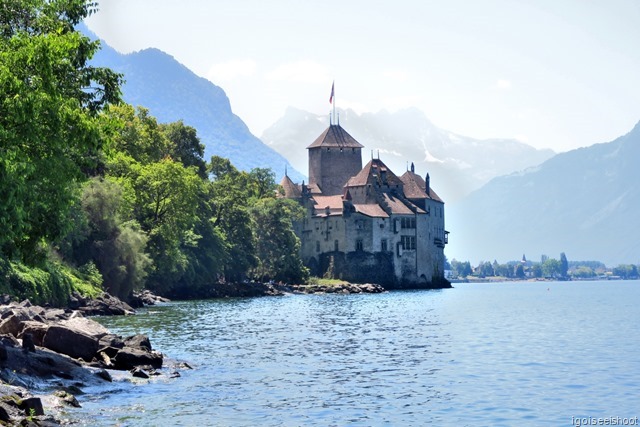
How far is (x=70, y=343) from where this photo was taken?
36812mm

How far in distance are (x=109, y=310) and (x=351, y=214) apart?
91.5m

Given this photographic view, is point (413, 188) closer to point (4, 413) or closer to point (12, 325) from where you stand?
point (12, 325)

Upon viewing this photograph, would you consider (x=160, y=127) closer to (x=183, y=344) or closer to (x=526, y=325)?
(x=526, y=325)

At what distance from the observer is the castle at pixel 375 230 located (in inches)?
6211

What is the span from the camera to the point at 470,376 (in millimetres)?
38750

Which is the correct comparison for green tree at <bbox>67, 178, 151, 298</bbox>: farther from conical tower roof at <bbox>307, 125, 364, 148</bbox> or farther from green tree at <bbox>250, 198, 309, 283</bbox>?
conical tower roof at <bbox>307, 125, 364, 148</bbox>

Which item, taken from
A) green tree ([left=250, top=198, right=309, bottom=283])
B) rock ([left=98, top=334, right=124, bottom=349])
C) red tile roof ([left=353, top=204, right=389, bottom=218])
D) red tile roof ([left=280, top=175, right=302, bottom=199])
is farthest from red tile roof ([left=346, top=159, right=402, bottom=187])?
rock ([left=98, top=334, right=124, bottom=349])

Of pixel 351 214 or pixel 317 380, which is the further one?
pixel 351 214

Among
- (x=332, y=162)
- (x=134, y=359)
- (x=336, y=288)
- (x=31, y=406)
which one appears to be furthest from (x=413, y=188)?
(x=31, y=406)

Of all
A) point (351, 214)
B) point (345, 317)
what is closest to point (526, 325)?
point (345, 317)

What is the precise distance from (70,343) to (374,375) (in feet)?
37.3

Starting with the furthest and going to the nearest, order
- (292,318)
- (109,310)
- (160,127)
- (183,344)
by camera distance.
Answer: (160,127) → (292,318) → (109,310) → (183,344)

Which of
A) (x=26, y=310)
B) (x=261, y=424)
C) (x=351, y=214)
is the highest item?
(x=351, y=214)

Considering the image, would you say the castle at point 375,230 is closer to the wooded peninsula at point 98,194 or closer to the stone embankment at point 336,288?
the stone embankment at point 336,288
